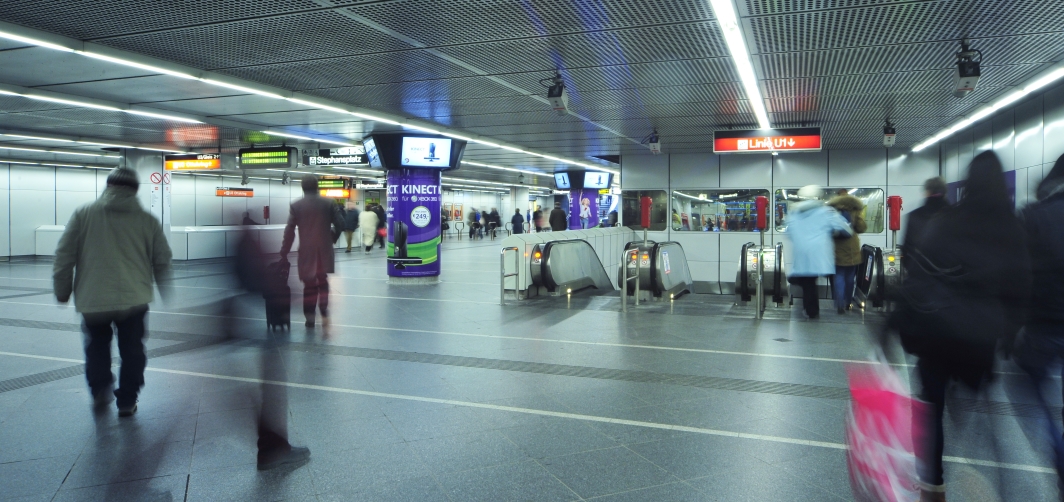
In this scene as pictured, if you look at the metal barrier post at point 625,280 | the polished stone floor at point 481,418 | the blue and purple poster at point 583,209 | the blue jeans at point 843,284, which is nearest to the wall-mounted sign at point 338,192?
the blue and purple poster at point 583,209

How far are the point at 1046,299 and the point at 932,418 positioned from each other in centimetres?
70

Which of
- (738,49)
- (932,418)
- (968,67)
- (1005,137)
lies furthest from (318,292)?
(1005,137)

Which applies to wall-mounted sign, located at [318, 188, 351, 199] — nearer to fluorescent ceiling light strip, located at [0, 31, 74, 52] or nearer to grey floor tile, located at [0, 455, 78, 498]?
fluorescent ceiling light strip, located at [0, 31, 74, 52]

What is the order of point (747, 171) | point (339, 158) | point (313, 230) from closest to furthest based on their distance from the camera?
point (313, 230), point (339, 158), point (747, 171)

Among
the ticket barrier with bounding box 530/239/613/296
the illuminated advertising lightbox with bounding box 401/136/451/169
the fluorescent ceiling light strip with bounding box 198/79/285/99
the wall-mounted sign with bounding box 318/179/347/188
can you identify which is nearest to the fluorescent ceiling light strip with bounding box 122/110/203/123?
the fluorescent ceiling light strip with bounding box 198/79/285/99

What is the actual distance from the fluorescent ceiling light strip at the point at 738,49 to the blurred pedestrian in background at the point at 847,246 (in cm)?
190

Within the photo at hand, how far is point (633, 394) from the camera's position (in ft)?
18.5

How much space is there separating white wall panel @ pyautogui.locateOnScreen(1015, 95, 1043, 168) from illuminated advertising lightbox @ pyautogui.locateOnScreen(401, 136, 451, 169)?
10070 millimetres

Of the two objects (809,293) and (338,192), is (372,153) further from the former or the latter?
(338,192)

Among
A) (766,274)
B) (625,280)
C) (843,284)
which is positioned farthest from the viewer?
(766,274)

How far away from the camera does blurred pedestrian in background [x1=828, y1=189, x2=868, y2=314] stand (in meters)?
9.34

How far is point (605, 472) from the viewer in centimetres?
394

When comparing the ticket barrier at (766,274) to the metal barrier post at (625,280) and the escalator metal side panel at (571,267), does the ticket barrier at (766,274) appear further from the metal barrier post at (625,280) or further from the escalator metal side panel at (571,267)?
the escalator metal side panel at (571,267)

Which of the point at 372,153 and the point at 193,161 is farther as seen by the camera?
the point at 193,161
